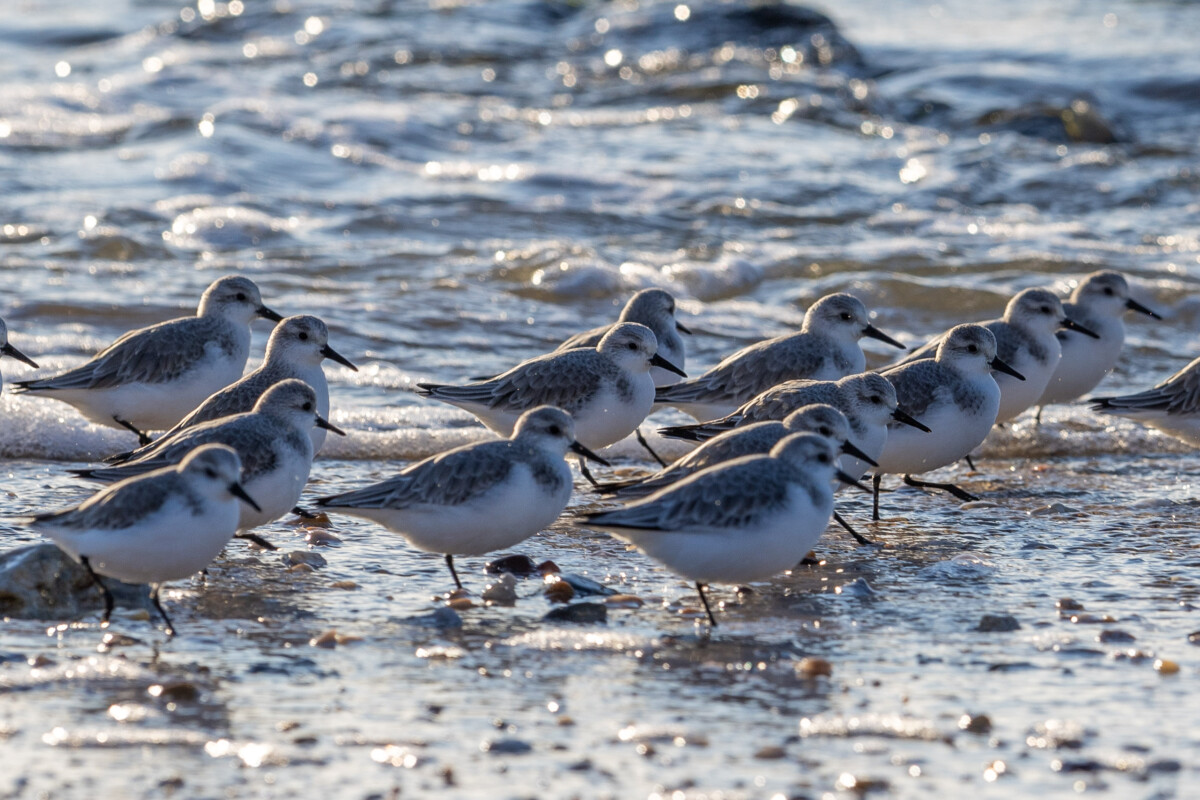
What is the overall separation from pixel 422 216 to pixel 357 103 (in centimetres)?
571

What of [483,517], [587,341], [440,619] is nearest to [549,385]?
[587,341]

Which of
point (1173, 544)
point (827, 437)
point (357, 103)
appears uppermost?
point (357, 103)

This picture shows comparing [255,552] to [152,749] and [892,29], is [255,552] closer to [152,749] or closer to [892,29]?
[152,749]

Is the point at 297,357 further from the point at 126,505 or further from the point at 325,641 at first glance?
the point at 325,641

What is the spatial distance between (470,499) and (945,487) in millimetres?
2970

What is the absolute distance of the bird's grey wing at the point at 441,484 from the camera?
17.8ft

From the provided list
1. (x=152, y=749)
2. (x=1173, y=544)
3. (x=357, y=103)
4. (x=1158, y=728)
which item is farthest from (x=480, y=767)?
(x=357, y=103)

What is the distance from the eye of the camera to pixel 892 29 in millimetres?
24000

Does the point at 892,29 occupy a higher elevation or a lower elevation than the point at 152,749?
higher

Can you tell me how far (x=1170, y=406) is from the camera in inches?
298

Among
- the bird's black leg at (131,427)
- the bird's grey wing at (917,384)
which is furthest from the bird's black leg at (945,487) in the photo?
the bird's black leg at (131,427)

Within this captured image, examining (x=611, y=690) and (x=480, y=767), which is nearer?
(x=480, y=767)

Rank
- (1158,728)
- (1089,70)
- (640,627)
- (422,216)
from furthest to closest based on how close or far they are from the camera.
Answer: (1089,70), (422,216), (640,627), (1158,728)

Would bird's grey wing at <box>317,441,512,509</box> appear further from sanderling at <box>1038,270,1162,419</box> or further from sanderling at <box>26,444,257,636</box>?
sanderling at <box>1038,270,1162,419</box>
